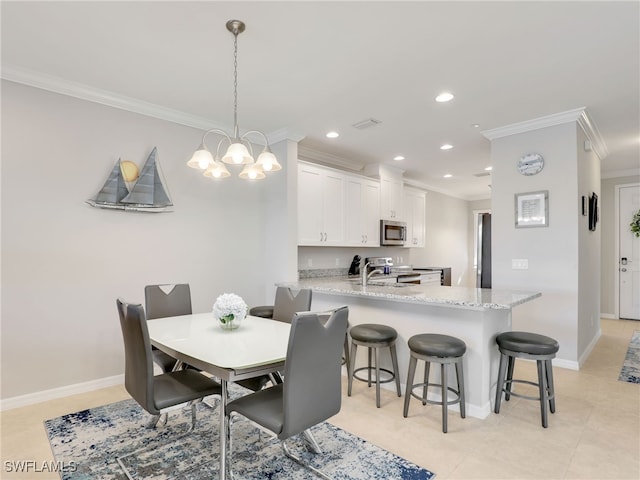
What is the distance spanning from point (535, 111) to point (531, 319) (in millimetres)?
2243

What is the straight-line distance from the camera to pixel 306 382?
167cm

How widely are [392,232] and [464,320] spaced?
3.16 m

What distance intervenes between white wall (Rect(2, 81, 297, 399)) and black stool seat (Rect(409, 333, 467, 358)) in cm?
237

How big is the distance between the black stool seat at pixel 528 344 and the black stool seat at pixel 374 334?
82 cm

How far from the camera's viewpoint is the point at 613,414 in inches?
107

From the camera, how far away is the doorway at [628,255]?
615cm

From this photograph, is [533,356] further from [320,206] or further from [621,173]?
[621,173]

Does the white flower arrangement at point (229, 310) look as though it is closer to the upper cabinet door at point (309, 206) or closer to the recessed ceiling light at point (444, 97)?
the upper cabinet door at point (309, 206)

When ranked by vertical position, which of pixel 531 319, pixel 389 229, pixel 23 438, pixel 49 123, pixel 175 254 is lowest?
pixel 23 438

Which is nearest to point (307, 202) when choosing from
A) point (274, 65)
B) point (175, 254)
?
point (175, 254)

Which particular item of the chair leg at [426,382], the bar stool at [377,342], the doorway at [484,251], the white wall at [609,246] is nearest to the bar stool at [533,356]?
the chair leg at [426,382]

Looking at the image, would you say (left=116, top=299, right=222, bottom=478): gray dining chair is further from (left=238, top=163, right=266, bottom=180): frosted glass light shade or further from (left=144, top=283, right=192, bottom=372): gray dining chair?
(left=238, top=163, right=266, bottom=180): frosted glass light shade

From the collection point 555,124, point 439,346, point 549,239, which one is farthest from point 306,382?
point 555,124

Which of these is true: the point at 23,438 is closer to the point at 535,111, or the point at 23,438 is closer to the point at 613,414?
the point at 613,414
